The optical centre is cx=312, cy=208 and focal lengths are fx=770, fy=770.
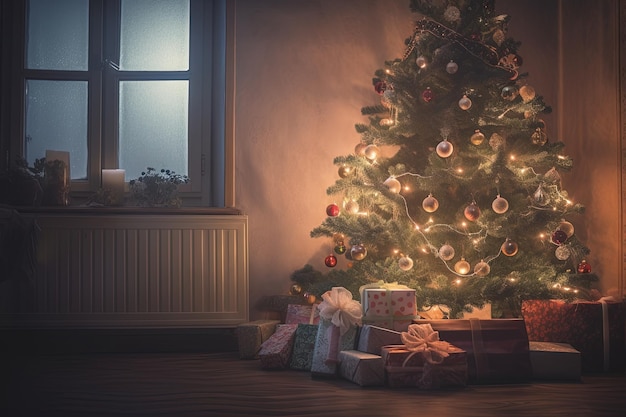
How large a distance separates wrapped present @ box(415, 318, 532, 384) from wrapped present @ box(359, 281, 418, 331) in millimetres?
92

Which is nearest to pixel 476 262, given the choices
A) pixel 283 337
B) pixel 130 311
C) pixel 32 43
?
pixel 283 337

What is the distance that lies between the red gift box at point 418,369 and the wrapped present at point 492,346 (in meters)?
0.13

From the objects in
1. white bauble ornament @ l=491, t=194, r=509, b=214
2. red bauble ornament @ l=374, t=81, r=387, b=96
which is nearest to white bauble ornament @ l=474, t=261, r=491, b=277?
white bauble ornament @ l=491, t=194, r=509, b=214

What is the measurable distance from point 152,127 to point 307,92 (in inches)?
39.2

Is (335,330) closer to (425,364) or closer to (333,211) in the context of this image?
(425,364)

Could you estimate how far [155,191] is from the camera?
179 inches

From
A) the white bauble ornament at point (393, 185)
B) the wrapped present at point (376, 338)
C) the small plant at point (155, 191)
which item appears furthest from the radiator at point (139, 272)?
the wrapped present at point (376, 338)

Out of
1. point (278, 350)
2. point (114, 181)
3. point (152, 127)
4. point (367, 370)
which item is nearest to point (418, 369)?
point (367, 370)

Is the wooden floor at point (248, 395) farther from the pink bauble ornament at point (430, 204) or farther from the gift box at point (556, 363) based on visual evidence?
the pink bauble ornament at point (430, 204)

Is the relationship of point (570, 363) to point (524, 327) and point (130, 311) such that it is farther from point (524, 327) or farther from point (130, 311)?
point (130, 311)

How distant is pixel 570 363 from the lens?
11.0ft

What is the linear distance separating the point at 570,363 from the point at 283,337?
4.40 ft

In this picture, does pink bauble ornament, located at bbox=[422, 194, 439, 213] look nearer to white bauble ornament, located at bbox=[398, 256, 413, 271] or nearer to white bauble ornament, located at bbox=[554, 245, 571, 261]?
white bauble ornament, located at bbox=[398, 256, 413, 271]

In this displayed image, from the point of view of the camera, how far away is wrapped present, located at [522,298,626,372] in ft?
11.8
